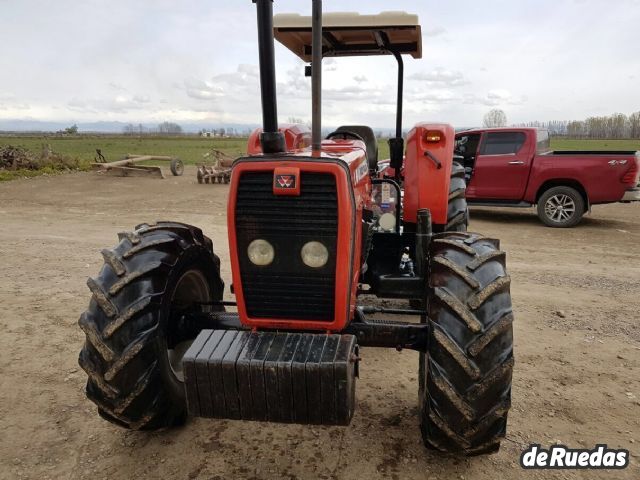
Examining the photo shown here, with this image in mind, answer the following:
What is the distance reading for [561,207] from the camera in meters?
9.85

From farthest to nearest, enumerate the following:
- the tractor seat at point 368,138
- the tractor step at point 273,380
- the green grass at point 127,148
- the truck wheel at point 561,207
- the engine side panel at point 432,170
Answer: the green grass at point 127,148 < the truck wheel at point 561,207 < the tractor seat at point 368,138 < the engine side panel at point 432,170 < the tractor step at point 273,380

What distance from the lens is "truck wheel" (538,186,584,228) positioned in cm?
973

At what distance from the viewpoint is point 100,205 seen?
12.6 m

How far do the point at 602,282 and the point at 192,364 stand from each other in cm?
565

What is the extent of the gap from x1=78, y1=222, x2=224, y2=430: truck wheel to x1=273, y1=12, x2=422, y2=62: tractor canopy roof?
2138mm

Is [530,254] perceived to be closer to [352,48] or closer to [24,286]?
[352,48]

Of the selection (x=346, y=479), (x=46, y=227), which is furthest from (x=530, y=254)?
(x=46, y=227)

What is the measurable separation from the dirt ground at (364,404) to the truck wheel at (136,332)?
1.19ft

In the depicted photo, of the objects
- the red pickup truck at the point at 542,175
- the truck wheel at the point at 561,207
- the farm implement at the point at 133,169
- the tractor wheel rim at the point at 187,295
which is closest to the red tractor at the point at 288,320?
the tractor wheel rim at the point at 187,295

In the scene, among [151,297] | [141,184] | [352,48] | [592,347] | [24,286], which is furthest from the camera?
[141,184]

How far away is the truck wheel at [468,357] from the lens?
8.02 ft

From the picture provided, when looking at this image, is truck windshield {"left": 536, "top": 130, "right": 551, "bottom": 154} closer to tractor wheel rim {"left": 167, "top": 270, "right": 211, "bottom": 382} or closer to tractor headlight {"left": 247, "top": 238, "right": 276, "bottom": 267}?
tractor wheel rim {"left": 167, "top": 270, "right": 211, "bottom": 382}

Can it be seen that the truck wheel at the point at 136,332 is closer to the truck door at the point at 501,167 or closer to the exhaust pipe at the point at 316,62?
the exhaust pipe at the point at 316,62

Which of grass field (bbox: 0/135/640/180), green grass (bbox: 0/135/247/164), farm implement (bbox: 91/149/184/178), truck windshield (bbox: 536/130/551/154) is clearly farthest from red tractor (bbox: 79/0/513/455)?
green grass (bbox: 0/135/247/164)
